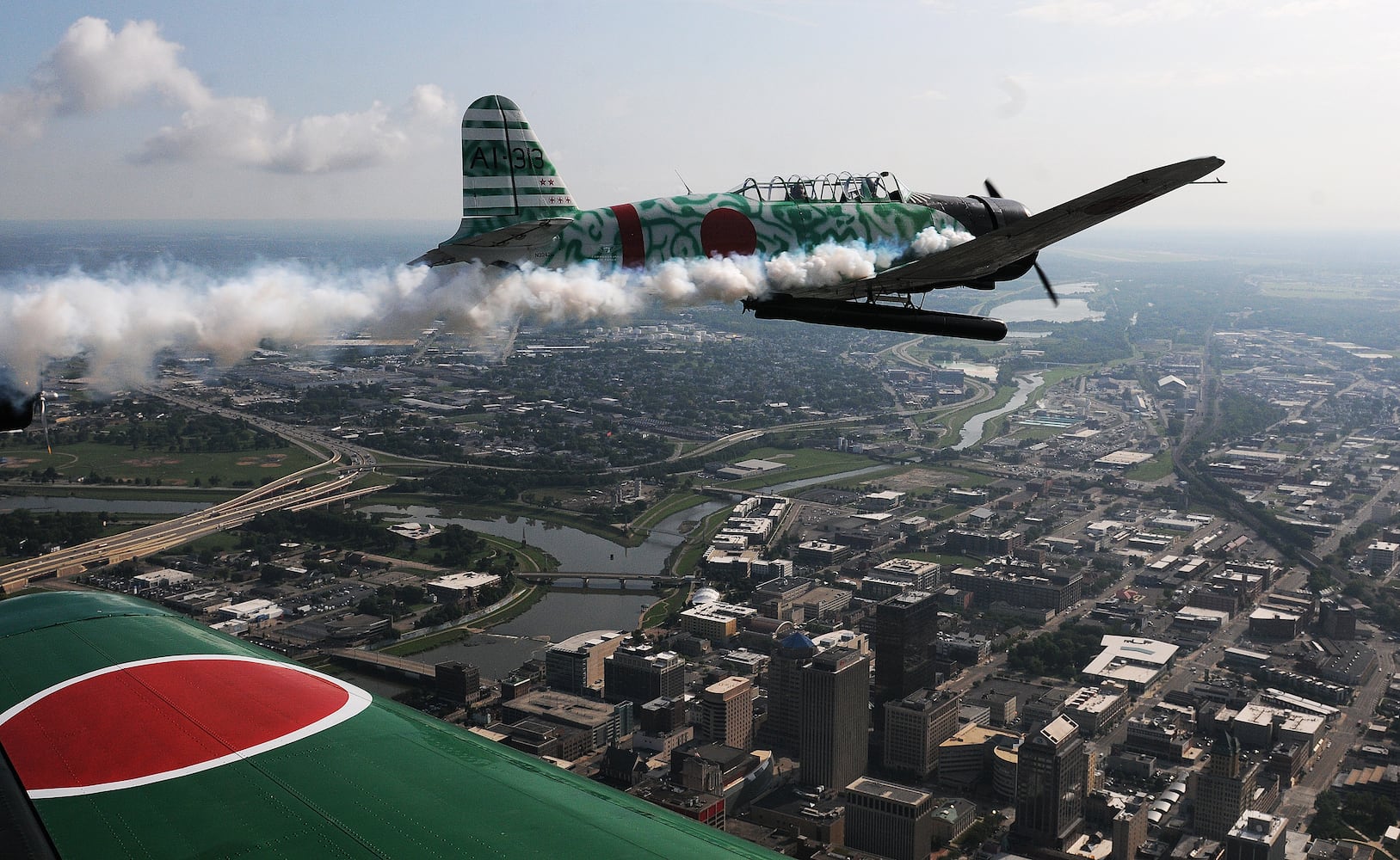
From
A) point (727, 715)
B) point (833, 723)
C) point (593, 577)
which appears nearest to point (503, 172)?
point (833, 723)

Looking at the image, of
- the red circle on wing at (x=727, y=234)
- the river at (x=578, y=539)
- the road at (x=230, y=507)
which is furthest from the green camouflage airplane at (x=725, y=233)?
the river at (x=578, y=539)

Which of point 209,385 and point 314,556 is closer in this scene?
point 314,556

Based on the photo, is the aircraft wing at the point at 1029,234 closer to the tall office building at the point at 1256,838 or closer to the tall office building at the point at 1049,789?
the tall office building at the point at 1256,838

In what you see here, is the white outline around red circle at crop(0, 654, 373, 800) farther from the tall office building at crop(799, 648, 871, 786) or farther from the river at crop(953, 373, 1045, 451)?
the river at crop(953, 373, 1045, 451)

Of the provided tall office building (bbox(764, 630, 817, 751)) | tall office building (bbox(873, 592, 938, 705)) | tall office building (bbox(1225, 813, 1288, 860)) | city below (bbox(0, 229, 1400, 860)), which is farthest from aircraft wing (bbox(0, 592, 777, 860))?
tall office building (bbox(873, 592, 938, 705))

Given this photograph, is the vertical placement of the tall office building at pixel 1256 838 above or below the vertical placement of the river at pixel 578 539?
below

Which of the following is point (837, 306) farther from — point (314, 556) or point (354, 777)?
point (314, 556)

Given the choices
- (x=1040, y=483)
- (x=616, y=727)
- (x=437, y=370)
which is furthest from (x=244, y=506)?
(x=1040, y=483)

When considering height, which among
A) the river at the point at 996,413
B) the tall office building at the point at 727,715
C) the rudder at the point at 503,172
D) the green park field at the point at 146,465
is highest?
the rudder at the point at 503,172
